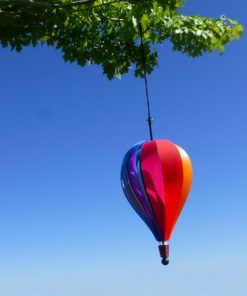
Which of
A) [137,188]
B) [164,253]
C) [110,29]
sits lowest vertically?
[164,253]

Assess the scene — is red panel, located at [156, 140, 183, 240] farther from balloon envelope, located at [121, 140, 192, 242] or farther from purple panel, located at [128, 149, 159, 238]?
purple panel, located at [128, 149, 159, 238]

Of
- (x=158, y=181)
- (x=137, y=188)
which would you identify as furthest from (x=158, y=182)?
(x=137, y=188)

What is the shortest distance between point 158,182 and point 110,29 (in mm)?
3353

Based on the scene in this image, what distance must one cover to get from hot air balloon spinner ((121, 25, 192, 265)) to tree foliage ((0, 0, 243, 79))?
60.3 inches

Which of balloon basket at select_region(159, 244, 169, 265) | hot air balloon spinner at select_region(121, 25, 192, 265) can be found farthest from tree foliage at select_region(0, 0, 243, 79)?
balloon basket at select_region(159, 244, 169, 265)

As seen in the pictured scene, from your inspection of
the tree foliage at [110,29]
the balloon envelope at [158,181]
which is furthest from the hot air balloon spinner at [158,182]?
the tree foliage at [110,29]

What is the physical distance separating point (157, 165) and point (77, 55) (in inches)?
126

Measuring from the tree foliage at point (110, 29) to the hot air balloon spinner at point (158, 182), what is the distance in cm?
153

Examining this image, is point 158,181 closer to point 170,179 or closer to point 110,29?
point 170,179

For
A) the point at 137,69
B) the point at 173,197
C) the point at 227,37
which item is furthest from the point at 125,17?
the point at 173,197

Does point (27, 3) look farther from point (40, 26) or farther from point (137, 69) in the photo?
point (137, 69)

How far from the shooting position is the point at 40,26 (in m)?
10.8

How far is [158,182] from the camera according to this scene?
912 centimetres

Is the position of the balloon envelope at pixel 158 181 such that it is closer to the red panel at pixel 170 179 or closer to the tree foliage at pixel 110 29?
the red panel at pixel 170 179
